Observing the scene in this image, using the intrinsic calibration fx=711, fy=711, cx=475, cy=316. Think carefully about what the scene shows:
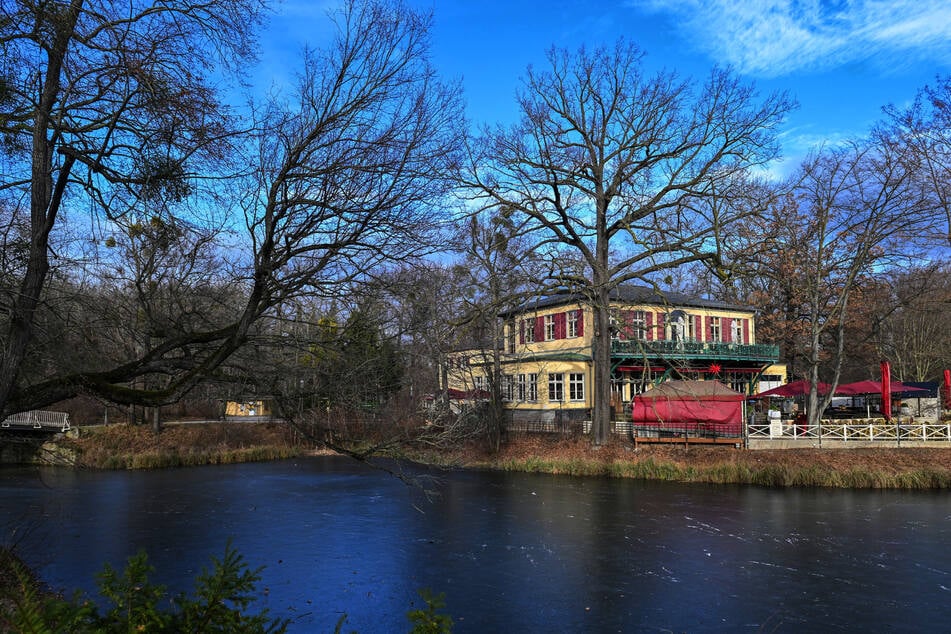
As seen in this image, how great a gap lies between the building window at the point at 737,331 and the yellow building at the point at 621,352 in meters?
0.06

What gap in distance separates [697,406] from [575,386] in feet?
32.6

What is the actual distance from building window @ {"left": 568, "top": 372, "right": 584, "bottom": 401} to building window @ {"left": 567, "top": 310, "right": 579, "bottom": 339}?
2448 millimetres

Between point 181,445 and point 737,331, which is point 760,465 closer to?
point 737,331

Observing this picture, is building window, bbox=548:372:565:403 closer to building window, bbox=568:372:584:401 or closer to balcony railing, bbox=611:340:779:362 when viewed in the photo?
building window, bbox=568:372:584:401

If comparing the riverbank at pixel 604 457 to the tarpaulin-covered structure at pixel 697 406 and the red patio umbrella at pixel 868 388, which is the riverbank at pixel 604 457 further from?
the red patio umbrella at pixel 868 388

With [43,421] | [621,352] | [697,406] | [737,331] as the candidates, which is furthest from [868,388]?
[43,421]

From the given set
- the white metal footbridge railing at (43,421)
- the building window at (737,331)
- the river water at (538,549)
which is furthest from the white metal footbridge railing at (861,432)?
the white metal footbridge railing at (43,421)

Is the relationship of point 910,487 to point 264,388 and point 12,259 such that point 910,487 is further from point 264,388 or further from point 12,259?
point 12,259

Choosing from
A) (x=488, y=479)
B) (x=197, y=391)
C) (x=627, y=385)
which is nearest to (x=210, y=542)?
(x=197, y=391)

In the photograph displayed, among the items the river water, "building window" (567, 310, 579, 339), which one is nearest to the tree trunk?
the river water

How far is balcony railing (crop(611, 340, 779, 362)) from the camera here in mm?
36188

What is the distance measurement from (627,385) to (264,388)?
34.2 meters

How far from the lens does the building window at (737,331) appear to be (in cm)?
4266

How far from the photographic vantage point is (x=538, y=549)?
16.1 metres
